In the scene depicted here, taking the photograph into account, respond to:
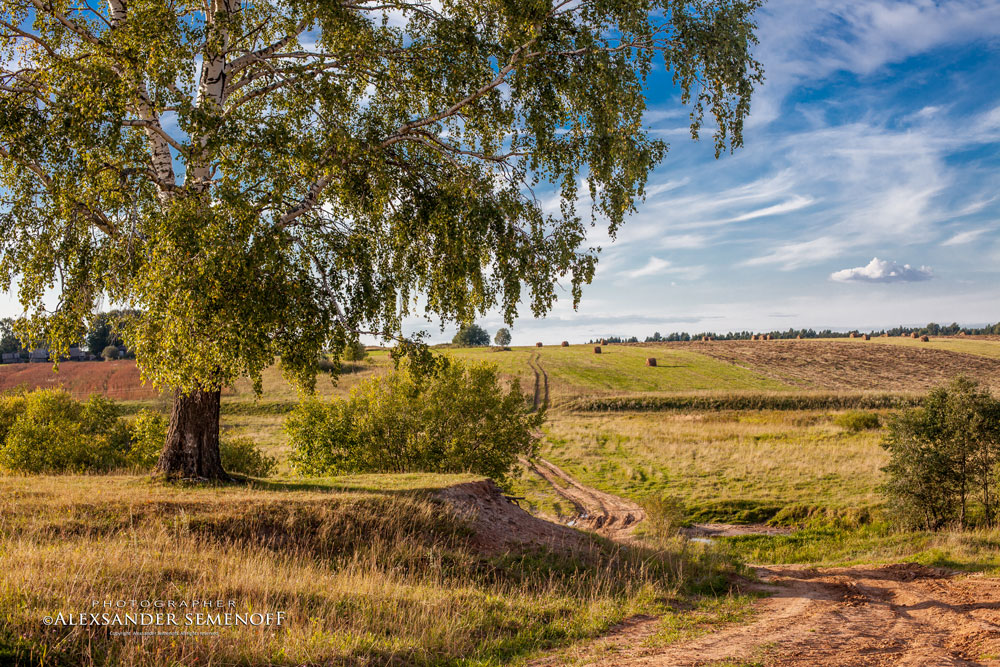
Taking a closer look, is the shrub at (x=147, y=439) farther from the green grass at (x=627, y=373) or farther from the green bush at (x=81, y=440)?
the green grass at (x=627, y=373)

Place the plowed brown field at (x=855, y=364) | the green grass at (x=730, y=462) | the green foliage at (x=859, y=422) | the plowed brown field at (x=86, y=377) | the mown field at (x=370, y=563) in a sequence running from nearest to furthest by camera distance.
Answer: the mown field at (x=370, y=563)
the green grass at (x=730, y=462)
the green foliage at (x=859, y=422)
the plowed brown field at (x=86, y=377)
the plowed brown field at (x=855, y=364)

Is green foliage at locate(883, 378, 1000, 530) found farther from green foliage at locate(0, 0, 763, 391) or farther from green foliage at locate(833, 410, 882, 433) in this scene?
green foliage at locate(833, 410, 882, 433)

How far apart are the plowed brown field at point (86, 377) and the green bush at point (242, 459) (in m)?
41.2

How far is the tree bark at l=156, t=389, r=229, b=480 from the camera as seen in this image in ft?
48.0

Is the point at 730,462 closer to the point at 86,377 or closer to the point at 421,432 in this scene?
the point at 421,432

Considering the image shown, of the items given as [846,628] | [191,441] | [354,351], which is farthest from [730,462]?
[191,441]

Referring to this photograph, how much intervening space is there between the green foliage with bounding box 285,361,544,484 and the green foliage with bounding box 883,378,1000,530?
15.7 metres

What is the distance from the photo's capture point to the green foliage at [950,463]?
74.4 ft

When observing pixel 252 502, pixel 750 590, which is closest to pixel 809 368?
pixel 750 590

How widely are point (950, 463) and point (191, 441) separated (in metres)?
27.5

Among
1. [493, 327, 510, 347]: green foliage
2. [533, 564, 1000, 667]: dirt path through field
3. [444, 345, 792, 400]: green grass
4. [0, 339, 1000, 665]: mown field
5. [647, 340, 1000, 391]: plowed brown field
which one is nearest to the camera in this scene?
[0, 339, 1000, 665]: mown field

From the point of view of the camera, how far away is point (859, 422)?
48.5m

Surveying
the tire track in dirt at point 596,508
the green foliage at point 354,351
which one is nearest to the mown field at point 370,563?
the tire track in dirt at point 596,508

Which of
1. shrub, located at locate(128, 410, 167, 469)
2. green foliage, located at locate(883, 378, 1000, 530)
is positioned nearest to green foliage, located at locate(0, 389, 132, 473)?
shrub, located at locate(128, 410, 167, 469)
